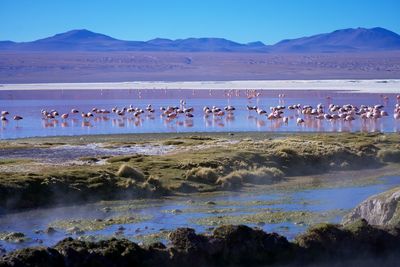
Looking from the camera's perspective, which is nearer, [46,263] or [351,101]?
[46,263]

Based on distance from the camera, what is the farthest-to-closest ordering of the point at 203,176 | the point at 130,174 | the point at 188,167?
the point at 188,167 < the point at 203,176 < the point at 130,174

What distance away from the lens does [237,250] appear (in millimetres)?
11375

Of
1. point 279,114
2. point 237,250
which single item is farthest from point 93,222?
point 279,114

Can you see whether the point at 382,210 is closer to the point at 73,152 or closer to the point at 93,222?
the point at 93,222

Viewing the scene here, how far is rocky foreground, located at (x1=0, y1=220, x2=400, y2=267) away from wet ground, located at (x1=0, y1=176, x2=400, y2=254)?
2.57 metres

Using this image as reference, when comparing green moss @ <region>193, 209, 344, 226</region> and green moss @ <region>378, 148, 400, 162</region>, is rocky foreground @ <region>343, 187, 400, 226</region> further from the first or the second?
green moss @ <region>378, 148, 400, 162</region>

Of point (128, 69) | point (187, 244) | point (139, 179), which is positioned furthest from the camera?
point (128, 69)

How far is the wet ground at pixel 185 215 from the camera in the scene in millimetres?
15609

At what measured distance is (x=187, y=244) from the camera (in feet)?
36.2

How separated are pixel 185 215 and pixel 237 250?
6273 mm

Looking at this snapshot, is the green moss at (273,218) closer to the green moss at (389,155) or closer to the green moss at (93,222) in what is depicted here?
the green moss at (93,222)

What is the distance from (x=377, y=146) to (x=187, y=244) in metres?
19.0

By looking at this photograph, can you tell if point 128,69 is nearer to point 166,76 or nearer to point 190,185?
point 166,76

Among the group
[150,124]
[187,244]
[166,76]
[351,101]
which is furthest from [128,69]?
[187,244]
